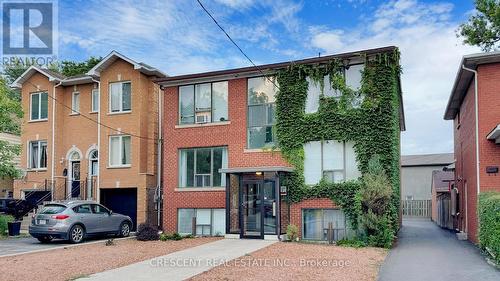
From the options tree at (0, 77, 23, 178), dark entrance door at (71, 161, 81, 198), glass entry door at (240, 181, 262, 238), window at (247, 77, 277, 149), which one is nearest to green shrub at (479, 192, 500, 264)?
glass entry door at (240, 181, 262, 238)

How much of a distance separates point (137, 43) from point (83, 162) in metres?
11.2

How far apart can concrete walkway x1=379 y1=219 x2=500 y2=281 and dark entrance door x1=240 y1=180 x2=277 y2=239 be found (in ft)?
16.4

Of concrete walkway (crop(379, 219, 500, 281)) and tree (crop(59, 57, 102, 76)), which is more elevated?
tree (crop(59, 57, 102, 76))

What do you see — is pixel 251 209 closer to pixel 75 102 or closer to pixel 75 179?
pixel 75 179

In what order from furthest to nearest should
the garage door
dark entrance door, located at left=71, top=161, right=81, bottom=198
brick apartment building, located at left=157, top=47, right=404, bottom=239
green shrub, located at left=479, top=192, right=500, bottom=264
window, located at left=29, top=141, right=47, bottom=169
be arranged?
window, located at left=29, top=141, right=47, bottom=169 < dark entrance door, located at left=71, top=161, right=81, bottom=198 < the garage door < brick apartment building, located at left=157, top=47, right=404, bottom=239 < green shrub, located at left=479, top=192, right=500, bottom=264

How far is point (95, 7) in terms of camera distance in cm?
1499

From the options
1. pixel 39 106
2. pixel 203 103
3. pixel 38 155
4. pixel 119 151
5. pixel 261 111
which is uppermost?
pixel 39 106

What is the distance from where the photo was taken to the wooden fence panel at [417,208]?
1742 inches

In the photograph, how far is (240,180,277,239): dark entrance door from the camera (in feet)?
62.3

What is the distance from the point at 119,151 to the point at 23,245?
7461 mm

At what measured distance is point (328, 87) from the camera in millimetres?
19203

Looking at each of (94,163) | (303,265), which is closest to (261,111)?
(303,265)

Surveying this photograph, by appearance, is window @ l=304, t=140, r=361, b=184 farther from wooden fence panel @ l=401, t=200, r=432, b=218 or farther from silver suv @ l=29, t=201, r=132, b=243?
wooden fence panel @ l=401, t=200, r=432, b=218

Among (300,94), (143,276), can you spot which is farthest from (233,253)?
(300,94)
